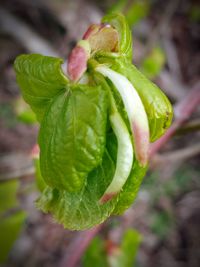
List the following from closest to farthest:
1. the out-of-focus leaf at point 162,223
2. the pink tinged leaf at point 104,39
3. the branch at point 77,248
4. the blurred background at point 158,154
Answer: the pink tinged leaf at point 104,39 → the branch at point 77,248 → the blurred background at point 158,154 → the out-of-focus leaf at point 162,223

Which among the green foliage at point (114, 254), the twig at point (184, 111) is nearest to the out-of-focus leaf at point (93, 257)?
the green foliage at point (114, 254)

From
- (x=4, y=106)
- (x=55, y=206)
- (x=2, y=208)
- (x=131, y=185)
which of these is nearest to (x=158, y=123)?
(x=131, y=185)

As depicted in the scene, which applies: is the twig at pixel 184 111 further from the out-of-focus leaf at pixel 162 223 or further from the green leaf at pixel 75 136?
the out-of-focus leaf at pixel 162 223

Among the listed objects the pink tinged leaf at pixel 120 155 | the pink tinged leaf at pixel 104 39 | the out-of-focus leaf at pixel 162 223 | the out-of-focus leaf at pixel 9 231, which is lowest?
the out-of-focus leaf at pixel 162 223

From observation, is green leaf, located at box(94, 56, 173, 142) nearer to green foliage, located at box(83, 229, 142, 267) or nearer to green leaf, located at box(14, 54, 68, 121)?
green leaf, located at box(14, 54, 68, 121)

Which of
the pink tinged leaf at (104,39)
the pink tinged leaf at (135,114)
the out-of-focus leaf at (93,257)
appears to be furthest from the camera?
the out-of-focus leaf at (93,257)

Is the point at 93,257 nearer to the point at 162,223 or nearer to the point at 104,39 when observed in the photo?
the point at 162,223

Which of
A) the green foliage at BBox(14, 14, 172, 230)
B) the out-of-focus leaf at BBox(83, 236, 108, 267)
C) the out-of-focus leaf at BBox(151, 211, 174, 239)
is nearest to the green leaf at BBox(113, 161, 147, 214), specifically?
the green foliage at BBox(14, 14, 172, 230)
